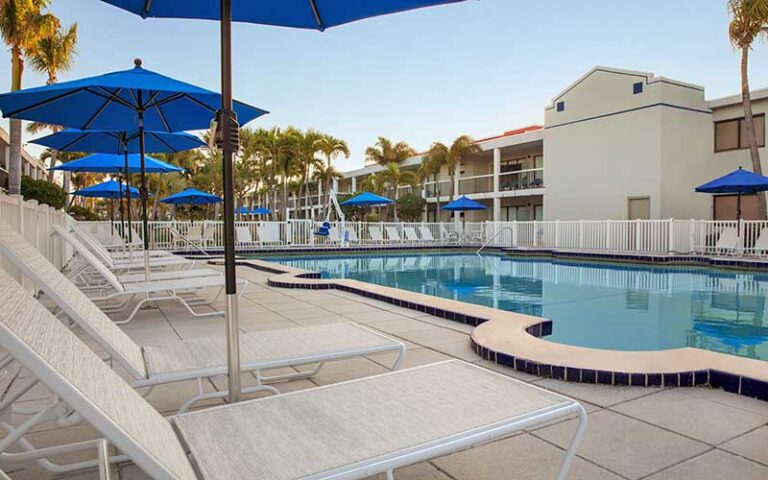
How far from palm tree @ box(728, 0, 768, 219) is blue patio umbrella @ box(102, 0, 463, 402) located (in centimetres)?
1632

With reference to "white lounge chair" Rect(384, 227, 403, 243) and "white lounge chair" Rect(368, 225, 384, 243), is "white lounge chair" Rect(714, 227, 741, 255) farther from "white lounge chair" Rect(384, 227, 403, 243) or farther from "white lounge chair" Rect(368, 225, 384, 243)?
"white lounge chair" Rect(368, 225, 384, 243)

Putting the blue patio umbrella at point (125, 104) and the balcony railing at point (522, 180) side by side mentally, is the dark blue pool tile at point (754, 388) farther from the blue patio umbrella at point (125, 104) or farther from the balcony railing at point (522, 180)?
the balcony railing at point (522, 180)

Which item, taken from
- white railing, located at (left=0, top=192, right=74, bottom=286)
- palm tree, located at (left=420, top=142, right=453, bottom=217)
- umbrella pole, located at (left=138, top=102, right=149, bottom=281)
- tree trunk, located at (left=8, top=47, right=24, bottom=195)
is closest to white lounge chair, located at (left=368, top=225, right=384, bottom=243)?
palm tree, located at (left=420, top=142, right=453, bottom=217)

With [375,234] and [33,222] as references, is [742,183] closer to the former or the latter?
[375,234]

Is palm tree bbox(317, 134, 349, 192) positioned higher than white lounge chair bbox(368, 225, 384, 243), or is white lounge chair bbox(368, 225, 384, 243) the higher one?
palm tree bbox(317, 134, 349, 192)

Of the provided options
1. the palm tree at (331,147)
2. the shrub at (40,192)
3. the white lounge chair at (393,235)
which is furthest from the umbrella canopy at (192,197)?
the palm tree at (331,147)

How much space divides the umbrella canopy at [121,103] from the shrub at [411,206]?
23.2 meters

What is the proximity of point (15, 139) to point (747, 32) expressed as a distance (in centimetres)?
2244

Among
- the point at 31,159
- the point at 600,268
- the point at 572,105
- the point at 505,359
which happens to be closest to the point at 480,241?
the point at 572,105


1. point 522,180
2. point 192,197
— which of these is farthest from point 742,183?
point 192,197

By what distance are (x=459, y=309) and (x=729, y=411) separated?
8.84ft

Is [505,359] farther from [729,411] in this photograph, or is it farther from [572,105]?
[572,105]

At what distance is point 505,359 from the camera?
3504 mm

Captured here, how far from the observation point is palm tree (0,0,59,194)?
15.3m
